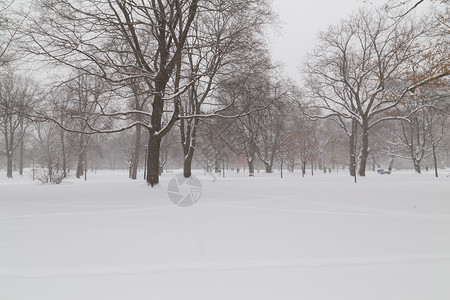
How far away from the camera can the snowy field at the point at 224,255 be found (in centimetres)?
251

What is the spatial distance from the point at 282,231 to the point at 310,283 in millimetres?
1897

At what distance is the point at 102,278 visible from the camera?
2717 millimetres

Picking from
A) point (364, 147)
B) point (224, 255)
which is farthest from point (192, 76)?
point (364, 147)

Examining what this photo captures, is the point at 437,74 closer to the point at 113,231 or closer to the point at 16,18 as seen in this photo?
the point at 113,231

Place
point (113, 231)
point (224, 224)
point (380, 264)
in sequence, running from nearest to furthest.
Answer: point (380, 264) < point (113, 231) < point (224, 224)

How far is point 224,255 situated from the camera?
3.37 m

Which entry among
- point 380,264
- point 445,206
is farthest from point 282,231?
point 445,206

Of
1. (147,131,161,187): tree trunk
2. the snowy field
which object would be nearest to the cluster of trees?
(147,131,161,187): tree trunk

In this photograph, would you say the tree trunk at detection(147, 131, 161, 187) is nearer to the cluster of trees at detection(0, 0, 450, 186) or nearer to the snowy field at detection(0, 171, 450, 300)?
the cluster of trees at detection(0, 0, 450, 186)

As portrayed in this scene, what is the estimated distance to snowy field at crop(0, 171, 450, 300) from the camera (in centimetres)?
251

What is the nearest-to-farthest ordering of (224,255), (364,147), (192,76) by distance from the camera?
1. (224,255)
2. (192,76)
3. (364,147)

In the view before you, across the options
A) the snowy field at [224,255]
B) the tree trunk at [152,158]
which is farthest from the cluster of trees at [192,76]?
the snowy field at [224,255]

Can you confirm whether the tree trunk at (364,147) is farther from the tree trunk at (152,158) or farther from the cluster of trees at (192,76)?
the tree trunk at (152,158)

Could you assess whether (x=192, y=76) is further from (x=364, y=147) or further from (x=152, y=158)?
(x=364, y=147)
